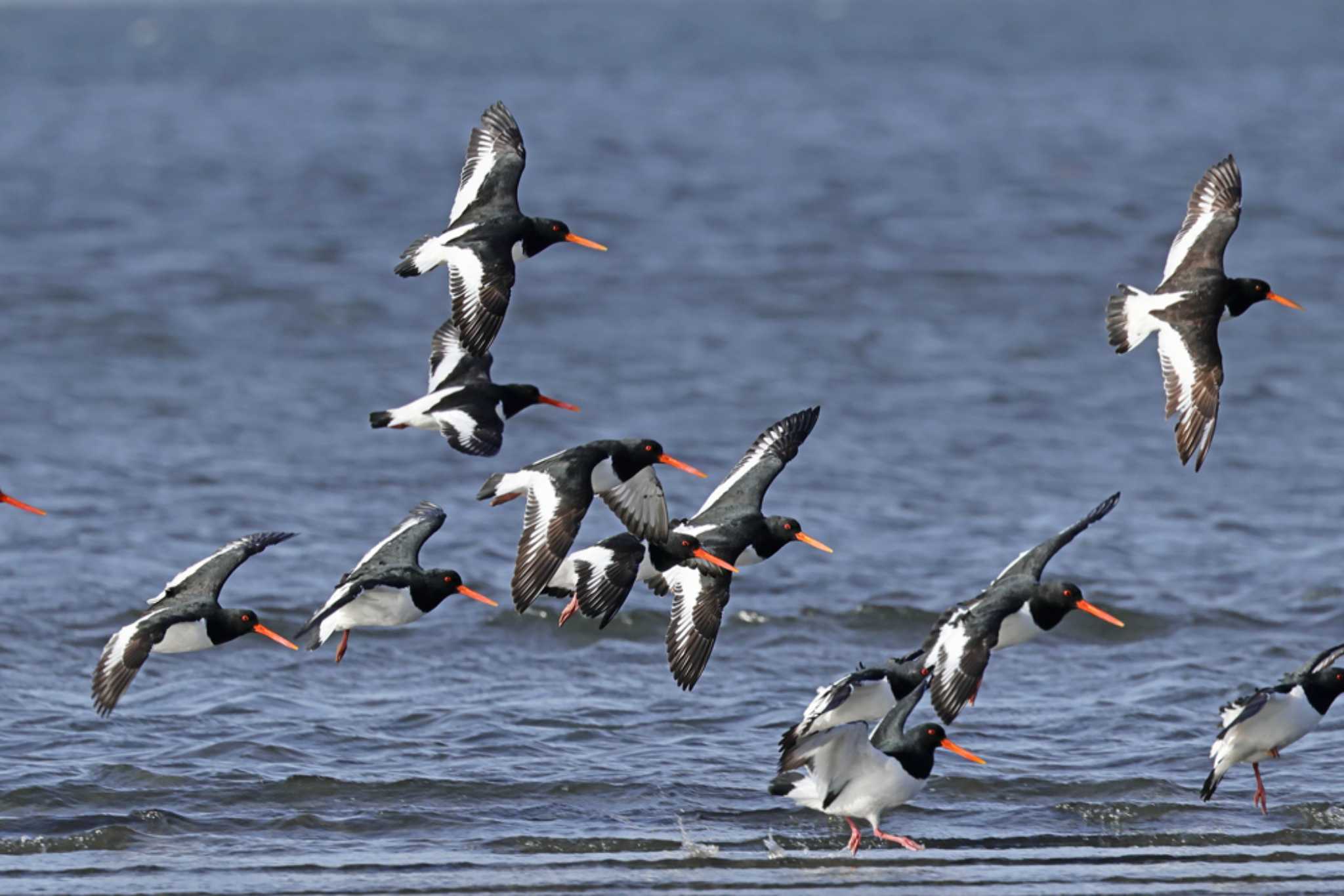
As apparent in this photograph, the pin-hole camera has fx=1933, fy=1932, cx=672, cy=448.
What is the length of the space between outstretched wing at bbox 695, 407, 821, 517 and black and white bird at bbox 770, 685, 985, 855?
1403mm

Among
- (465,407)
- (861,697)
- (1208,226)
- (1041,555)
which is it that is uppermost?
(1208,226)

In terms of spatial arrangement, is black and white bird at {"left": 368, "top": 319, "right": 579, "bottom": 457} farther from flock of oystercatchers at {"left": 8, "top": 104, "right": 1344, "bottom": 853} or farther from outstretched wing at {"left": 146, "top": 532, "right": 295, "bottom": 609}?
outstretched wing at {"left": 146, "top": 532, "right": 295, "bottom": 609}

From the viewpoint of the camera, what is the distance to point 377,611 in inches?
294

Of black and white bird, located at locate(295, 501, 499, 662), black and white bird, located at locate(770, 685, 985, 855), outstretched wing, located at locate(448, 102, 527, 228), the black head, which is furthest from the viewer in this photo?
outstretched wing, located at locate(448, 102, 527, 228)

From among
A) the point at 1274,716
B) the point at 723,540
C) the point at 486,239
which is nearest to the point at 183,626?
the point at 486,239

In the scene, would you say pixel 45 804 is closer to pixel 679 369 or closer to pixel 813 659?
pixel 813 659

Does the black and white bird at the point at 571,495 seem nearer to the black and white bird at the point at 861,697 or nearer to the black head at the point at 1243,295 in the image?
the black and white bird at the point at 861,697

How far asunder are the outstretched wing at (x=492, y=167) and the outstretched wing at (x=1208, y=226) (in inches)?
106

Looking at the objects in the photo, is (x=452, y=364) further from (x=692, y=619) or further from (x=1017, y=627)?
(x=1017, y=627)

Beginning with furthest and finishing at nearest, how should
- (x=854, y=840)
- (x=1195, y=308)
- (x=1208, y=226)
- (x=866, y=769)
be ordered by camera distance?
(x=1208, y=226), (x=1195, y=308), (x=854, y=840), (x=866, y=769)

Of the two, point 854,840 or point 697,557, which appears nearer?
point 854,840

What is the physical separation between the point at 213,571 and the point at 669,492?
5.03 meters

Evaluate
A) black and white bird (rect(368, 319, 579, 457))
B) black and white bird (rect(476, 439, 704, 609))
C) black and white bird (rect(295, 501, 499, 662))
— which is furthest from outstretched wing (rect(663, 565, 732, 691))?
black and white bird (rect(368, 319, 579, 457))

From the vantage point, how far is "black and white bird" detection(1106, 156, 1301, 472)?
288 inches
